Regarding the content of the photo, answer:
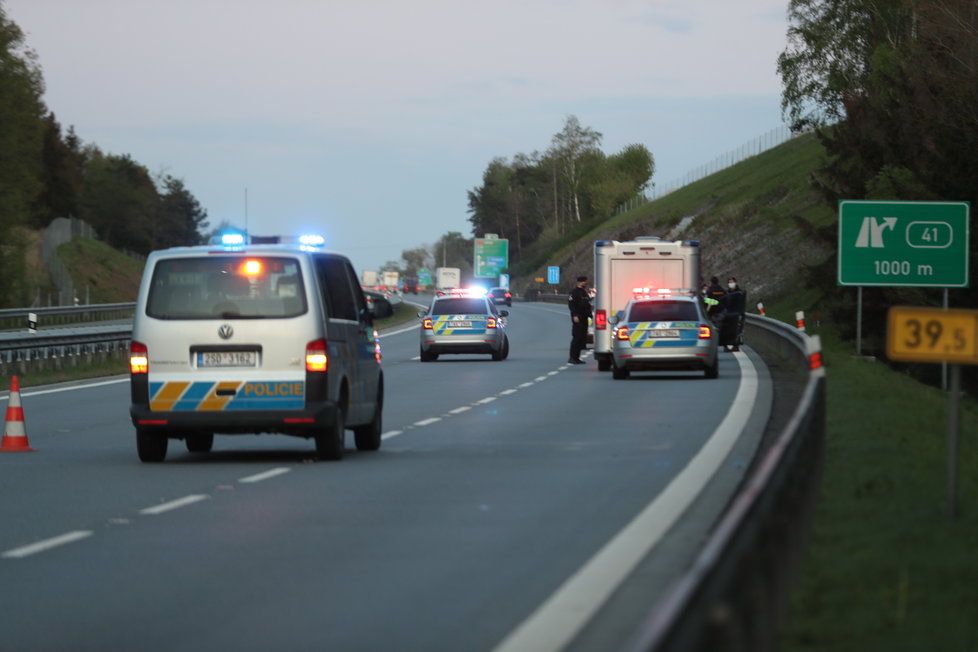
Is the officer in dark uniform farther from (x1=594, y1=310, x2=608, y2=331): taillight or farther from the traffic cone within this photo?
Answer: the traffic cone

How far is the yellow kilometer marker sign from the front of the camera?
10.7 metres

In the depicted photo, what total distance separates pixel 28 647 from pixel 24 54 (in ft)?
280

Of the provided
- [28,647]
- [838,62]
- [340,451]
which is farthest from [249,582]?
[838,62]

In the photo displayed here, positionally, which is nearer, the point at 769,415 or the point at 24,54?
the point at 769,415

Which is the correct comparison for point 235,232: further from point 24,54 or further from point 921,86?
point 24,54

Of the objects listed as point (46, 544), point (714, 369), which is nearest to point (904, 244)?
point (714, 369)

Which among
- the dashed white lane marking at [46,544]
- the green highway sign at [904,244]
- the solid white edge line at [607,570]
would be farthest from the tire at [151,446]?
the green highway sign at [904,244]

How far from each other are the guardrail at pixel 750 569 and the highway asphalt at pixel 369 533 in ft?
2.57

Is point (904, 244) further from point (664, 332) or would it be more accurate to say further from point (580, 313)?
point (580, 313)

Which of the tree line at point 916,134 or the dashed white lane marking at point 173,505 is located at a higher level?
the tree line at point 916,134

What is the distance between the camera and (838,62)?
9019 cm

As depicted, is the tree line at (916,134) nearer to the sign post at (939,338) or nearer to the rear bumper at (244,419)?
the rear bumper at (244,419)

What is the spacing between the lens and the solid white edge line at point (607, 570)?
7949 millimetres

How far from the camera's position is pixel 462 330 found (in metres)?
44.2
